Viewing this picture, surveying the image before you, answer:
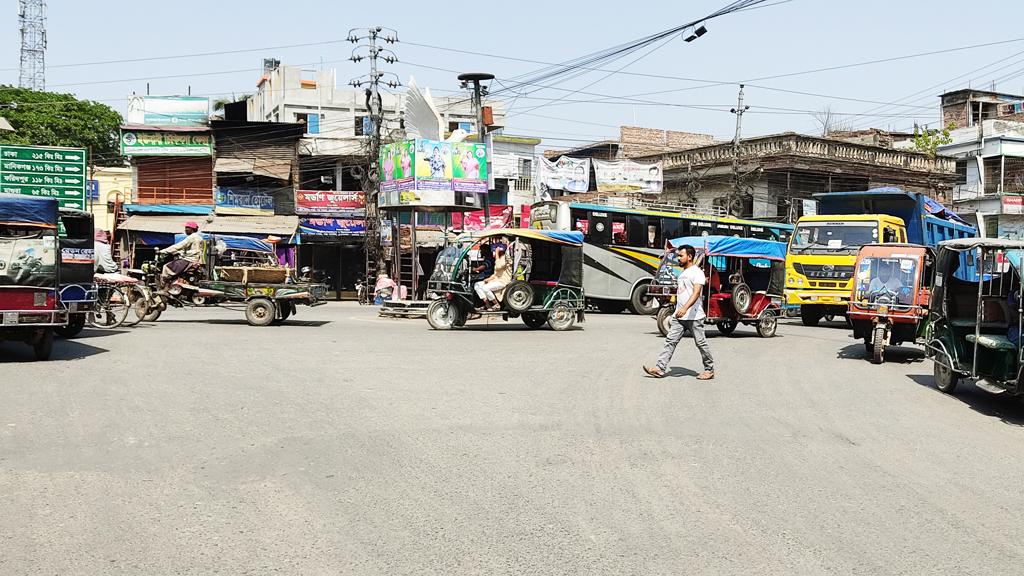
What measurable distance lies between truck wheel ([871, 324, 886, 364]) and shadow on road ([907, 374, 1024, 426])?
6.20ft

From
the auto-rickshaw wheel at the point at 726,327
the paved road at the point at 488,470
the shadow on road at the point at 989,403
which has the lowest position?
the shadow on road at the point at 989,403

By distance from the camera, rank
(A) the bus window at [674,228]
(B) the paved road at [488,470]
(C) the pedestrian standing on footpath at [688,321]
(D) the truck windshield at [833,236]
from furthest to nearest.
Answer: (A) the bus window at [674,228] → (D) the truck windshield at [833,236] → (C) the pedestrian standing on footpath at [688,321] → (B) the paved road at [488,470]

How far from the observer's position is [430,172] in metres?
30.2

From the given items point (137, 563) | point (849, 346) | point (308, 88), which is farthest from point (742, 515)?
point (308, 88)

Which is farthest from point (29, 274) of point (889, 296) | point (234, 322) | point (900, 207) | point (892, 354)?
point (900, 207)

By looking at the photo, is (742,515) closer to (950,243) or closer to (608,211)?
(950,243)

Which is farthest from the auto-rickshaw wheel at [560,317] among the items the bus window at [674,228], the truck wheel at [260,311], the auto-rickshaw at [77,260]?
the bus window at [674,228]

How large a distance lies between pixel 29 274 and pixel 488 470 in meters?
8.78

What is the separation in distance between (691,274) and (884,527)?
7.07 metres

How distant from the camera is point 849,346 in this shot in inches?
720

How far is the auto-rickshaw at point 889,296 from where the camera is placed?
51.3 ft

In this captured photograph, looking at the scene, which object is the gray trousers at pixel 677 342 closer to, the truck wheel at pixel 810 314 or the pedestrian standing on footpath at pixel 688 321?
the pedestrian standing on footpath at pixel 688 321

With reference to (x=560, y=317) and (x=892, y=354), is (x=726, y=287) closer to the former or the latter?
(x=560, y=317)

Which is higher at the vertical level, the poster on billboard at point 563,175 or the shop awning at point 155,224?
the poster on billboard at point 563,175
